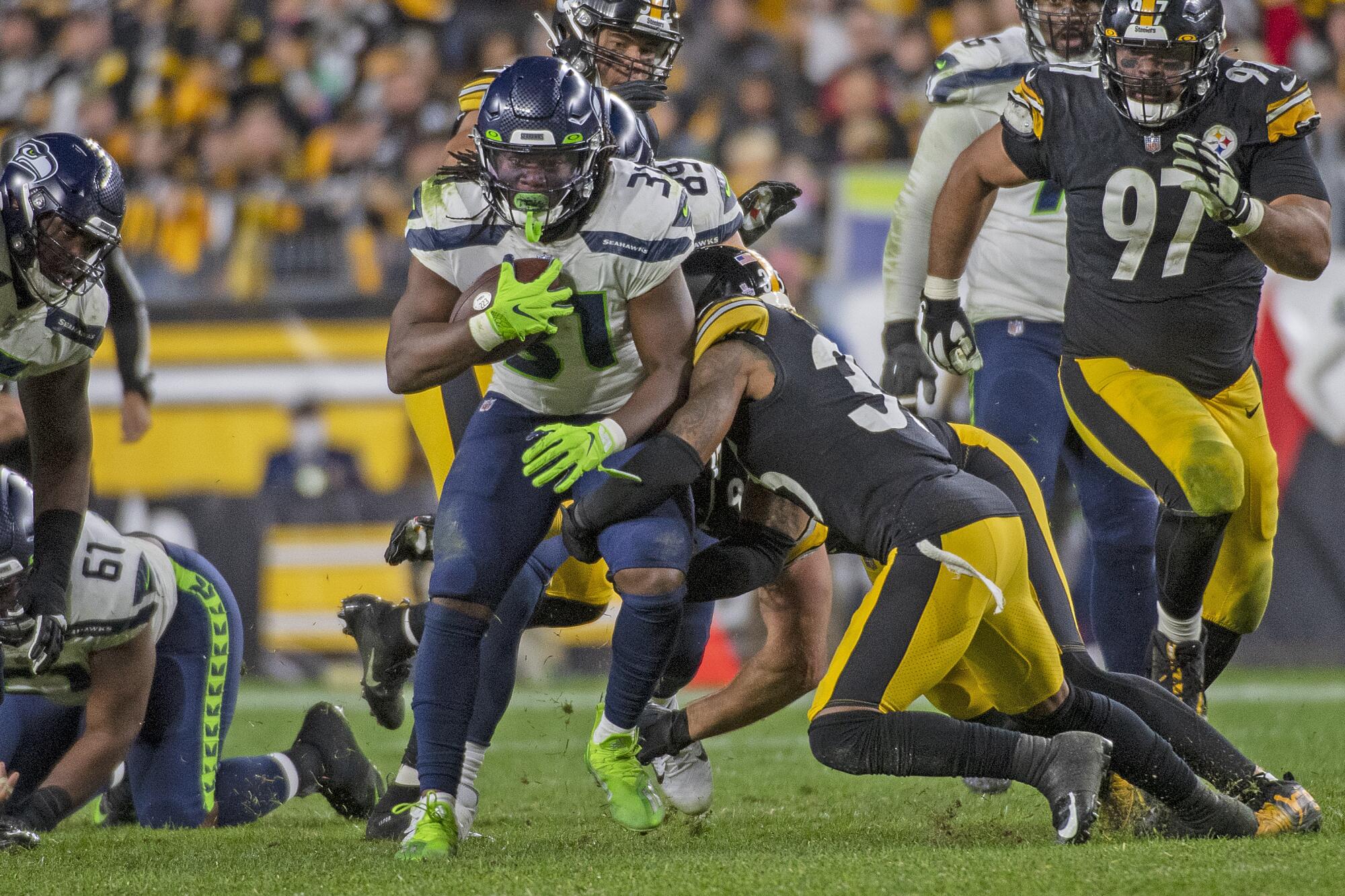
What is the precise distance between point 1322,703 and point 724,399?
13.2 feet

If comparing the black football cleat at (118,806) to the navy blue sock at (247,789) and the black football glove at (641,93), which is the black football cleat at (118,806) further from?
the black football glove at (641,93)

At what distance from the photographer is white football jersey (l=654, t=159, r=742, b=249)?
3955 millimetres

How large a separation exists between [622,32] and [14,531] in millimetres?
2065

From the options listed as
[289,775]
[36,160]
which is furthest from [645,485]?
[289,775]

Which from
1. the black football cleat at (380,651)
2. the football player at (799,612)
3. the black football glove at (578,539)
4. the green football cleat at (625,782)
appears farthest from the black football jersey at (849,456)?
the black football cleat at (380,651)

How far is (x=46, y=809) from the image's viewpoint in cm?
385

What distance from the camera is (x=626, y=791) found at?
11.6ft

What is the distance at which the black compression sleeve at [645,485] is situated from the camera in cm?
331

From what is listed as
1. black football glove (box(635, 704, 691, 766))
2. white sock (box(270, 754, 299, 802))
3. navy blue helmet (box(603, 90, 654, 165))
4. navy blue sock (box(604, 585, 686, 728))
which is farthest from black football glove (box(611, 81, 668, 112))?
white sock (box(270, 754, 299, 802))

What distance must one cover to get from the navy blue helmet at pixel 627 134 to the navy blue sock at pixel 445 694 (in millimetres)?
1212

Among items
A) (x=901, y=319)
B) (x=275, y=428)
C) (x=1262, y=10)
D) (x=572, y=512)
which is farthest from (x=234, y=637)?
(x=1262, y=10)

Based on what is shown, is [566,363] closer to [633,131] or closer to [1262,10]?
[633,131]

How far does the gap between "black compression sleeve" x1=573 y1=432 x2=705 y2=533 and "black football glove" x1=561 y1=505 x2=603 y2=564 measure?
0.06ft

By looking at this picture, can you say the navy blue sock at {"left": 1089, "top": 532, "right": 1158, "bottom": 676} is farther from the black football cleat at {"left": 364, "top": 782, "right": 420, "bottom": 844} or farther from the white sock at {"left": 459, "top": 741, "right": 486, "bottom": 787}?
the black football cleat at {"left": 364, "top": 782, "right": 420, "bottom": 844}
